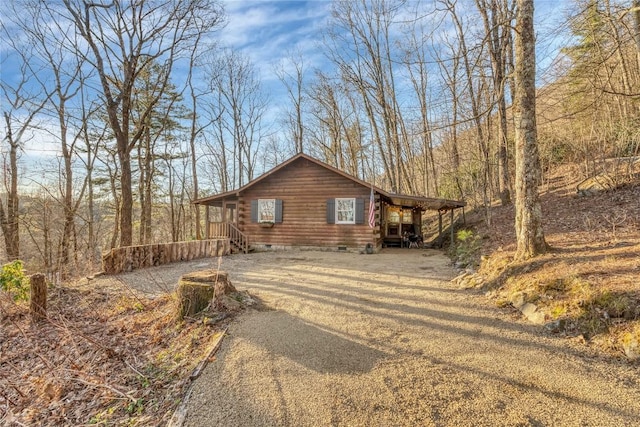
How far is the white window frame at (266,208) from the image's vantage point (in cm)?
1393

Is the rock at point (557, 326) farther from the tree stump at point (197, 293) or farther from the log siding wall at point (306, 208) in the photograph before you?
the log siding wall at point (306, 208)

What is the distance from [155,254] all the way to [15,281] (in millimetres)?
3686

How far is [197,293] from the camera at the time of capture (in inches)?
185

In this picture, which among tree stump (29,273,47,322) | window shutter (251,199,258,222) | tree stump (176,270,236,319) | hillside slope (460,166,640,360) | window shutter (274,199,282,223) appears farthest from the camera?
window shutter (251,199,258,222)

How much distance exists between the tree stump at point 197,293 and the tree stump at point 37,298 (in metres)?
3.56

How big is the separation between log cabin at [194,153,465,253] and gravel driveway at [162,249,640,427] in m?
7.86

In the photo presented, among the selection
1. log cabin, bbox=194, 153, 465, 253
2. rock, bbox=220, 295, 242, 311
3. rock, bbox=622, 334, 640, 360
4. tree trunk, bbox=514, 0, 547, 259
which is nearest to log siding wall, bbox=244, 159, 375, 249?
log cabin, bbox=194, 153, 465, 253

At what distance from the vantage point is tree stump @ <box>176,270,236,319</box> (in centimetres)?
465

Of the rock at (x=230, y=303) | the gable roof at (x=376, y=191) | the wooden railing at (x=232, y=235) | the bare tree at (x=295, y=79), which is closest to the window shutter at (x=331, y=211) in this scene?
the gable roof at (x=376, y=191)

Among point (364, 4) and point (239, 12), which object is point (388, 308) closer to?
point (239, 12)

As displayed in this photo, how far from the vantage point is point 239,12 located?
12.7 meters

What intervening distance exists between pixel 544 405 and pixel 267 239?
1246 cm

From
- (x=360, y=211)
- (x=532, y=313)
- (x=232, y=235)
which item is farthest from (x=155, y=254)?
(x=532, y=313)

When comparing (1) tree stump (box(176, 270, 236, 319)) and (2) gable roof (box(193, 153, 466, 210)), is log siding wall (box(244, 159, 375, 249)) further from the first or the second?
(1) tree stump (box(176, 270, 236, 319))
